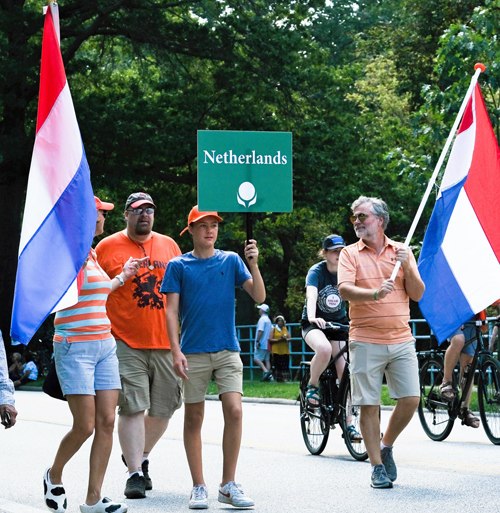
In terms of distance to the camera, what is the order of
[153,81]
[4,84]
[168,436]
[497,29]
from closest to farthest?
[168,436] → [497,29] → [4,84] → [153,81]

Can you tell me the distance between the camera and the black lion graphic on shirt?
780cm

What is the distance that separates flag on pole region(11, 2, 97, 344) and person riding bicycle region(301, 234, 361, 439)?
3069 millimetres

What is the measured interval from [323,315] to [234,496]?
319cm

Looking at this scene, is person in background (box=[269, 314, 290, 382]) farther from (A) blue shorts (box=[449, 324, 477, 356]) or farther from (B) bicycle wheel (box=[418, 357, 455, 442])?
(A) blue shorts (box=[449, 324, 477, 356])

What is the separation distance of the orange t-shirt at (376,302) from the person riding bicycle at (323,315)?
1.71 meters

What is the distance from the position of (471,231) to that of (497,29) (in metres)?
7.76

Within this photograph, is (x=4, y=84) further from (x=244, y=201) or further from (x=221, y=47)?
(x=244, y=201)

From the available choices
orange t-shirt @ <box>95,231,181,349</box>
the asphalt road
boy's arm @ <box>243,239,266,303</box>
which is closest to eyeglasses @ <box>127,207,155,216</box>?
orange t-shirt @ <box>95,231,181,349</box>

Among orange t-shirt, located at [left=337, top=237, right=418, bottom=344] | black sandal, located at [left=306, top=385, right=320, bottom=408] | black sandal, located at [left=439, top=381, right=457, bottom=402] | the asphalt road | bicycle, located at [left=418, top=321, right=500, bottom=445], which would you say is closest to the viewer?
the asphalt road

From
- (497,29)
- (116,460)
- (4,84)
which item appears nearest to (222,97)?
(4,84)

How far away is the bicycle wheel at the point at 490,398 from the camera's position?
9828mm

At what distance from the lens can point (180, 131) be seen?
26.2 m

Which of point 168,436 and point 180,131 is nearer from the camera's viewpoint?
point 168,436

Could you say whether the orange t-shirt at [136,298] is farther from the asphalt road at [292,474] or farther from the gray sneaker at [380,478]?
the gray sneaker at [380,478]
